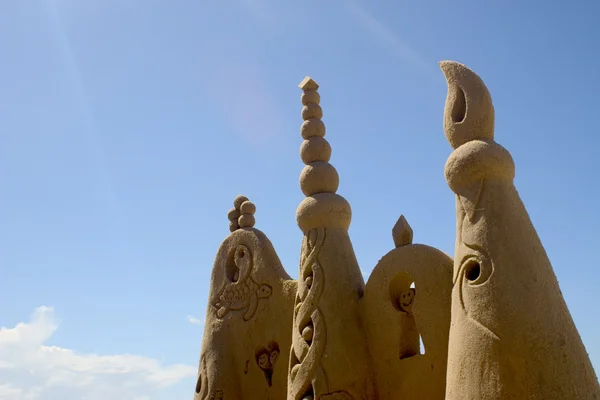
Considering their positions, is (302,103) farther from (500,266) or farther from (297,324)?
(500,266)

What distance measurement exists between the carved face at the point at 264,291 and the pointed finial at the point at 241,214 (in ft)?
3.64

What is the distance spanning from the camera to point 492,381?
4.84m

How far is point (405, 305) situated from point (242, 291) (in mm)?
2961

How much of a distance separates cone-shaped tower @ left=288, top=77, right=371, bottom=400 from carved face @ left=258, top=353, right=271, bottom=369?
4.21 feet

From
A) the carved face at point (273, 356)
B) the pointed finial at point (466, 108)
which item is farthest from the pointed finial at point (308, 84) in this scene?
the carved face at point (273, 356)

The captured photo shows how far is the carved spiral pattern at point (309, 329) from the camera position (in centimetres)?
702

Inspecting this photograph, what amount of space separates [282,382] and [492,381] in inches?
159

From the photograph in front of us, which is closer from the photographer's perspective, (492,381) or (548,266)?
(492,381)

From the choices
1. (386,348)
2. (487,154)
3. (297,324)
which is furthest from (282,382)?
(487,154)

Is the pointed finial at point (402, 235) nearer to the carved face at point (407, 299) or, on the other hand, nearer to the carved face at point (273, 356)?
the carved face at point (407, 299)

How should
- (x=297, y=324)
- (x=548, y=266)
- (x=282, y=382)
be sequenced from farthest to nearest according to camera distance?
(x=282, y=382) < (x=297, y=324) < (x=548, y=266)

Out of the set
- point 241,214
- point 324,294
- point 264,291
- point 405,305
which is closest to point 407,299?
point 405,305

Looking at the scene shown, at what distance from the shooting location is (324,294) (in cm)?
736

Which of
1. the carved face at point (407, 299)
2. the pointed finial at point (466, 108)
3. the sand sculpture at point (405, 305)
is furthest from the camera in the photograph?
the carved face at point (407, 299)
